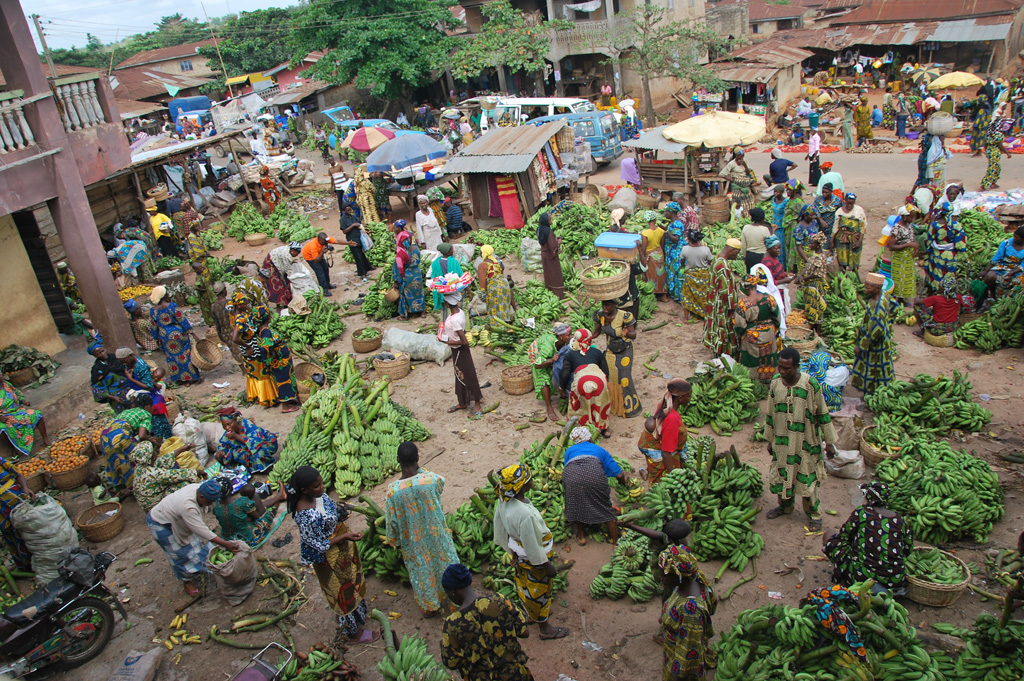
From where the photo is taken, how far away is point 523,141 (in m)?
15.1

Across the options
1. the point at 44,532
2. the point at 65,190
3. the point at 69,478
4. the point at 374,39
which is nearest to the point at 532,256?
the point at 65,190

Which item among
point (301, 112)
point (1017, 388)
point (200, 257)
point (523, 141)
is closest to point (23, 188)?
point (200, 257)

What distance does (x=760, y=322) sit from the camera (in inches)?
313

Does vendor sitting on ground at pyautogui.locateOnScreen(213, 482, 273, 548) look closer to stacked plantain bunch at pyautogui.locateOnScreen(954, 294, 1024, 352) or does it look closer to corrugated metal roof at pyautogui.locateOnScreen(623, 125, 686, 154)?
stacked plantain bunch at pyautogui.locateOnScreen(954, 294, 1024, 352)

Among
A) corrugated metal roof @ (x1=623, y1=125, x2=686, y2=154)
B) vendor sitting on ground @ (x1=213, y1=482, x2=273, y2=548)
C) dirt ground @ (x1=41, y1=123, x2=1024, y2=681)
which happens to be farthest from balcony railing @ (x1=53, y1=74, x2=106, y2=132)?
corrugated metal roof @ (x1=623, y1=125, x2=686, y2=154)

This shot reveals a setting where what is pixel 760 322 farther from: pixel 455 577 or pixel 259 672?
pixel 259 672

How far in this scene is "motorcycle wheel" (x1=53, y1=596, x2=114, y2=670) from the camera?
5656 mm

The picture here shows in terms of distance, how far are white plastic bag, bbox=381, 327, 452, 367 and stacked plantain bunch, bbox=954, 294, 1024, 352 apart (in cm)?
709

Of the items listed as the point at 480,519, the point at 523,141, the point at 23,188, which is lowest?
the point at 480,519

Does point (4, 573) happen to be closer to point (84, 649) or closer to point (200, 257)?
point (84, 649)

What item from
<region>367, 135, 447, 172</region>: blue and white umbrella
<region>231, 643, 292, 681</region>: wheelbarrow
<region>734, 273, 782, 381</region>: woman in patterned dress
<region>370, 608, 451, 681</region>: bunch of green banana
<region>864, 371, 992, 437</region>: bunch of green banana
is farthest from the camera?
<region>367, 135, 447, 172</region>: blue and white umbrella

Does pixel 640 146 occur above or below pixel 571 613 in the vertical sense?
above

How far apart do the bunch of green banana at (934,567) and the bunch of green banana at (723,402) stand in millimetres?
2687

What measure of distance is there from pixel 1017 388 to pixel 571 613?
6.07m
